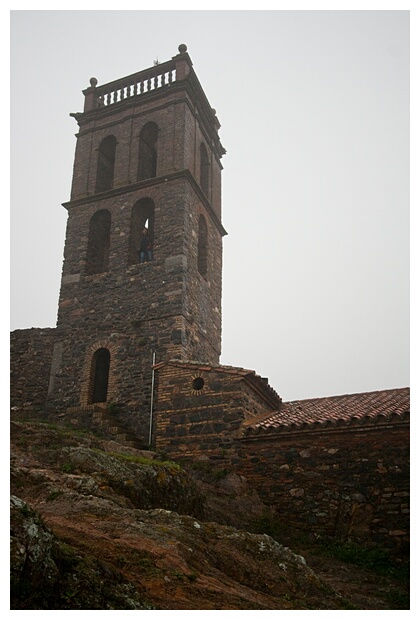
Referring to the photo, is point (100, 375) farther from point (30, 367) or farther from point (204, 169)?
point (204, 169)

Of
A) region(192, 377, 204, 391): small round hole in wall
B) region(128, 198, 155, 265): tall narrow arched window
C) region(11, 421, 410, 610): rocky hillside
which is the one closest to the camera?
region(11, 421, 410, 610): rocky hillside

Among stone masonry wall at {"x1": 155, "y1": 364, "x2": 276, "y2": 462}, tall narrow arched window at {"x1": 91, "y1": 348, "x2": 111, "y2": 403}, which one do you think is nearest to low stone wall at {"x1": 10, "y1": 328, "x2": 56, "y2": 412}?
tall narrow arched window at {"x1": 91, "y1": 348, "x2": 111, "y2": 403}

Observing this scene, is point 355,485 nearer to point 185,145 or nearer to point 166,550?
point 166,550

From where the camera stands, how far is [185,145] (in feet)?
66.3

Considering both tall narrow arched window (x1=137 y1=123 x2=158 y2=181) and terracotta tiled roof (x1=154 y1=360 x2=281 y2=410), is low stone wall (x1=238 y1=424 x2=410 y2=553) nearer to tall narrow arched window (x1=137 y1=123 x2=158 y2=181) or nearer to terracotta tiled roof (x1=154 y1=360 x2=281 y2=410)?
terracotta tiled roof (x1=154 y1=360 x2=281 y2=410)

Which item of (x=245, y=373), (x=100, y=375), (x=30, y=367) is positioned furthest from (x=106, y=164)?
(x=245, y=373)

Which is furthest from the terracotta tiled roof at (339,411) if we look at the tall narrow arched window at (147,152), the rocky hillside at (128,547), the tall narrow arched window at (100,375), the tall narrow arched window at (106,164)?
the tall narrow arched window at (106,164)

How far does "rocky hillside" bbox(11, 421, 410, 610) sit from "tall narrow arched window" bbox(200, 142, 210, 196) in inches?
558

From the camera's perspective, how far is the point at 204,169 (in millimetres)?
22969

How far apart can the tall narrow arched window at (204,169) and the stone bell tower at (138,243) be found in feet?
0.17

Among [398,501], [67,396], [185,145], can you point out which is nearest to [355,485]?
[398,501]

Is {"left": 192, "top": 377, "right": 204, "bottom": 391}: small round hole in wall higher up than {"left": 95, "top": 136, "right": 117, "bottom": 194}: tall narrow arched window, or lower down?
lower down

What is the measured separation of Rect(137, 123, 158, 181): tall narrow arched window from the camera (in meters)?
21.3

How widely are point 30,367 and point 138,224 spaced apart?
6174mm
